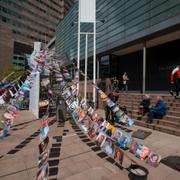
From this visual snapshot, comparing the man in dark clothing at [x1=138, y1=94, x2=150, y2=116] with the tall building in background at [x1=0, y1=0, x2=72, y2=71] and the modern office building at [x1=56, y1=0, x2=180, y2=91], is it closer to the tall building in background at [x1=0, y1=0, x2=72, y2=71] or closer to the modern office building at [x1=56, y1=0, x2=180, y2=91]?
the modern office building at [x1=56, y1=0, x2=180, y2=91]

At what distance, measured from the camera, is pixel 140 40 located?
15.1 m

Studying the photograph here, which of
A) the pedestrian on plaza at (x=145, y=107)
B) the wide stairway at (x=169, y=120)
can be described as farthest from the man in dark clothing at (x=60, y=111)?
the pedestrian on plaza at (x=145, y=107)

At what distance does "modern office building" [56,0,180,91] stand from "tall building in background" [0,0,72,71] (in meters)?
32.2

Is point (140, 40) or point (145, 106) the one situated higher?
point (140, 40)

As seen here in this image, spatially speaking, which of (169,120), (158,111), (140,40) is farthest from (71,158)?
(140,40)

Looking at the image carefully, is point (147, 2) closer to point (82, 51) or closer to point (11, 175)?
point (82, 51)

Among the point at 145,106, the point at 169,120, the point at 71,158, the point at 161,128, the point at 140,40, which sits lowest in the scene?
the point at 71,158

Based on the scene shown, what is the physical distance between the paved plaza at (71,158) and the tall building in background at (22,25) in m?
45.8

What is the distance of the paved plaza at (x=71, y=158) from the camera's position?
3.76 metres

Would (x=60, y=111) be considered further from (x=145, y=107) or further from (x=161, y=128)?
(x=161, y=128)

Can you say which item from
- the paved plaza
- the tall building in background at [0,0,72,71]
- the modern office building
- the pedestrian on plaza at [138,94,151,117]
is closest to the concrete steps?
the paved plaza

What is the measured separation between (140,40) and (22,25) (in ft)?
197

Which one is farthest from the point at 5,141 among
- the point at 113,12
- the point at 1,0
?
the point at 1,0

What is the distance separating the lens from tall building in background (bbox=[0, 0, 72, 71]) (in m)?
54.3
